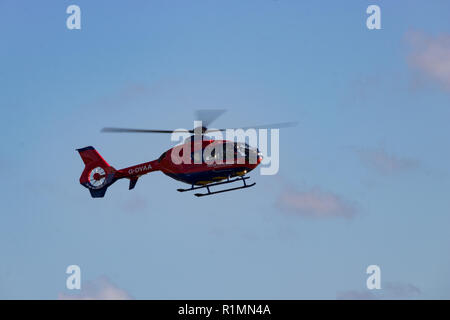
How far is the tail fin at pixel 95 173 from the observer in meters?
70.9

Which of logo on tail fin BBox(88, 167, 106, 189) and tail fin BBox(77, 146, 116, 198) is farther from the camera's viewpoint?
logo on tail fin BBox(88, 167, 106, 189)

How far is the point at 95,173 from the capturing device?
7175 cm

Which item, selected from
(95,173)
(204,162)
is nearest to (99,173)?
(95,173)

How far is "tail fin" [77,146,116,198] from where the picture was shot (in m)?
70.9

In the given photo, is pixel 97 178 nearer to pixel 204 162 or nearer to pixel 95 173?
pixel 95 173

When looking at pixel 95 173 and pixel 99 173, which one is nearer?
pixel 99 173

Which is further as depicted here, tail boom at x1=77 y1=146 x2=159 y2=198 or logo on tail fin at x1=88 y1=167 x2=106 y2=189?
logo on tail fin at x1=88 y1=167 x2=106 y2=189

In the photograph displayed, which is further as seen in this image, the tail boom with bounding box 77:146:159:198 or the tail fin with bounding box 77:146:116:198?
the tail fin with bounding box 77:146:116:198

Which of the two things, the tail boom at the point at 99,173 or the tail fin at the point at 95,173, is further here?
the tail fin at the point at 95,173

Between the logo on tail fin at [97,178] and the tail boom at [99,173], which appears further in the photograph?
the logo on tail fin at [97,178]

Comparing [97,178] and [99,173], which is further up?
[99,173]
